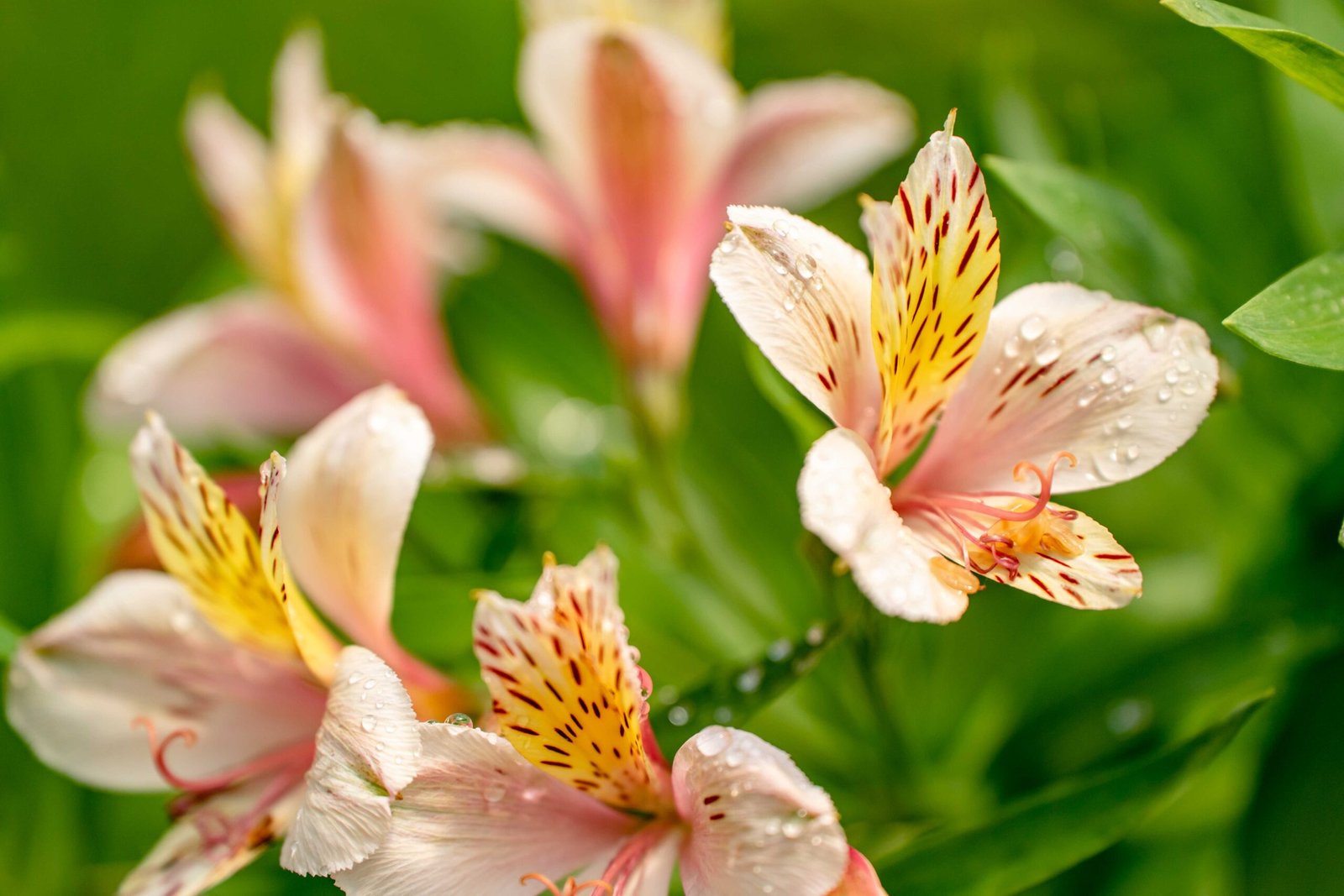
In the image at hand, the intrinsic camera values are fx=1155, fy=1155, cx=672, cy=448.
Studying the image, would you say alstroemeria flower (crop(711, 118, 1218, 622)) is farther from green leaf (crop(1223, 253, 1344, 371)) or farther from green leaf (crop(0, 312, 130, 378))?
green leaf (crop(0, 312, 130, 378))

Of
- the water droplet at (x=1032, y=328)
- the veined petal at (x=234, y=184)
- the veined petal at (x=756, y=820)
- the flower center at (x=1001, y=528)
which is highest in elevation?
the veined petal at (x=234, y=184)

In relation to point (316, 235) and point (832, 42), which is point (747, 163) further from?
point (832, 42)

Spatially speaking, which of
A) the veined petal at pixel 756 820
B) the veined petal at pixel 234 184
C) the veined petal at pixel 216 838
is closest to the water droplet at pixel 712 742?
the veined petal at pixel 756 820

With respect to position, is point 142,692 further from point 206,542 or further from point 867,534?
point 867,534

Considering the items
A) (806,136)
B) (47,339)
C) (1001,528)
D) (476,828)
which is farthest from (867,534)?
(47,339)

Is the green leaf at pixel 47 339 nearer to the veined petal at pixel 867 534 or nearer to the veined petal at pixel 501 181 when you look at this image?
the veined petal at pixel 501 181

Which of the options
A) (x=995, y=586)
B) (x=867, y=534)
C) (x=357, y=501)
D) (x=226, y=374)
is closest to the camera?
(x=867, y=534)

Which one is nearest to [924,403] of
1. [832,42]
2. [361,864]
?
[361,864]
